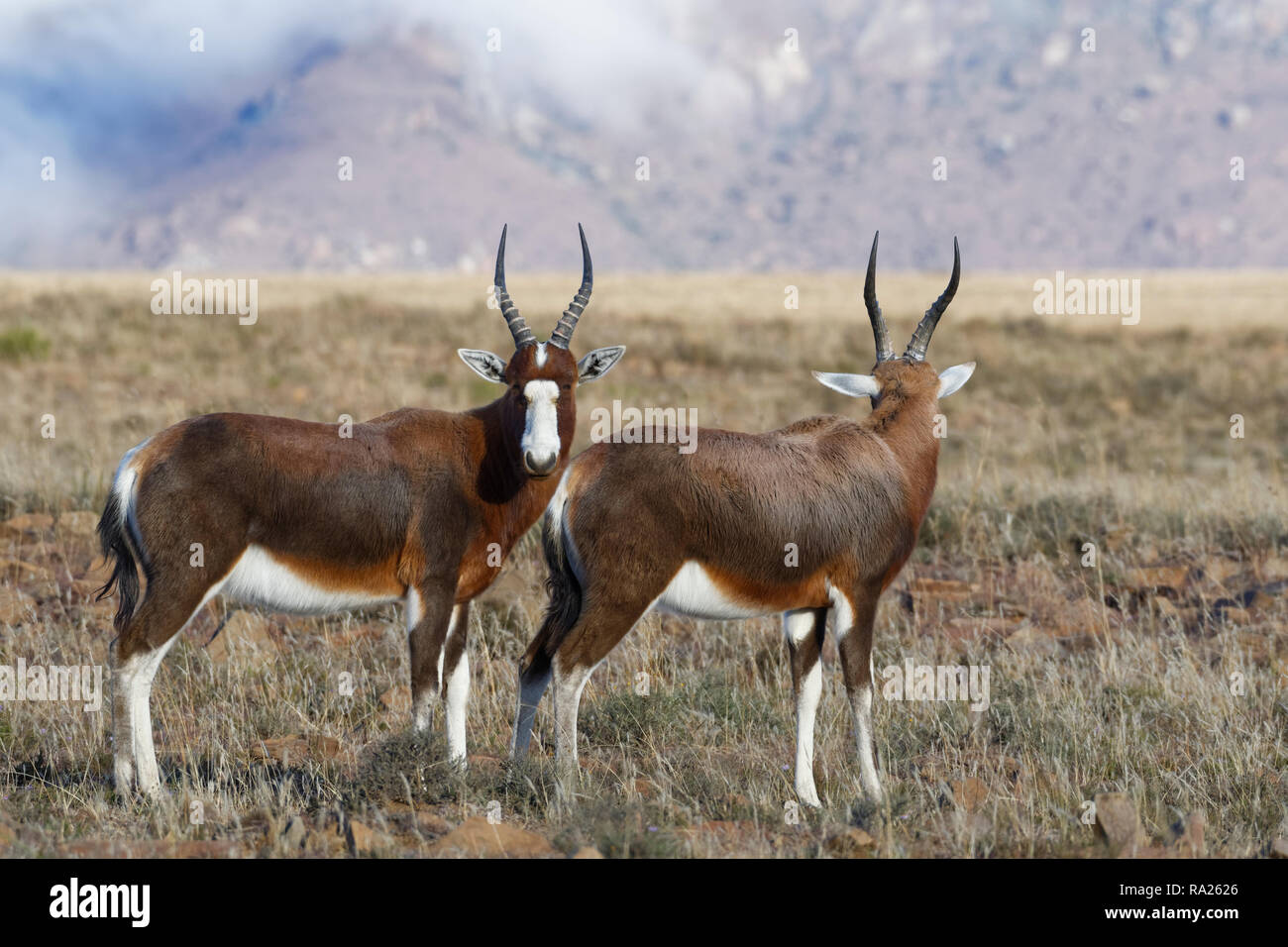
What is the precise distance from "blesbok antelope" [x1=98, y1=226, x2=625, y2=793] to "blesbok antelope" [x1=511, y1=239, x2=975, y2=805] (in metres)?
0.40

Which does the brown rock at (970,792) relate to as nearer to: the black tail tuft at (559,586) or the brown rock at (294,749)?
the black tail tuft at (559,586)

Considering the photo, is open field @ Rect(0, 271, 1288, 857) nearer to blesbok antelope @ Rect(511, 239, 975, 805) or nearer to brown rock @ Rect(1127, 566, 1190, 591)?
brown rock @ Rect(1127, 566, 1190, 591)

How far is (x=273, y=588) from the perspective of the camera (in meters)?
6.26

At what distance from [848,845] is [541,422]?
2409 millimetres

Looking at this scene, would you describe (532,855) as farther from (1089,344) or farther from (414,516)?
(1089,344)

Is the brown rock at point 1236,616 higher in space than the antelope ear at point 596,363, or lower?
lower

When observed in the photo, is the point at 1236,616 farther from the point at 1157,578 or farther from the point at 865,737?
the point at 865,737

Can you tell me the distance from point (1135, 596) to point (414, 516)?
6142 millimetres

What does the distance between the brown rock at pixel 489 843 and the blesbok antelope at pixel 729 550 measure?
88cm

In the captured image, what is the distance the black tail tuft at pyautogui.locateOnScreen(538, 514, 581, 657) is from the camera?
6.49m

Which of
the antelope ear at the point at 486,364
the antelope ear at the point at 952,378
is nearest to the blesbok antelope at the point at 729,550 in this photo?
the antelope ear at the point at 952,378

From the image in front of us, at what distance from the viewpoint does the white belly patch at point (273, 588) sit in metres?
6.23

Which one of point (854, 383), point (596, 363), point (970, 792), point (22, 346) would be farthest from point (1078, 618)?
point (22, 346)

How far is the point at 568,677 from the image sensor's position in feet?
20.5
